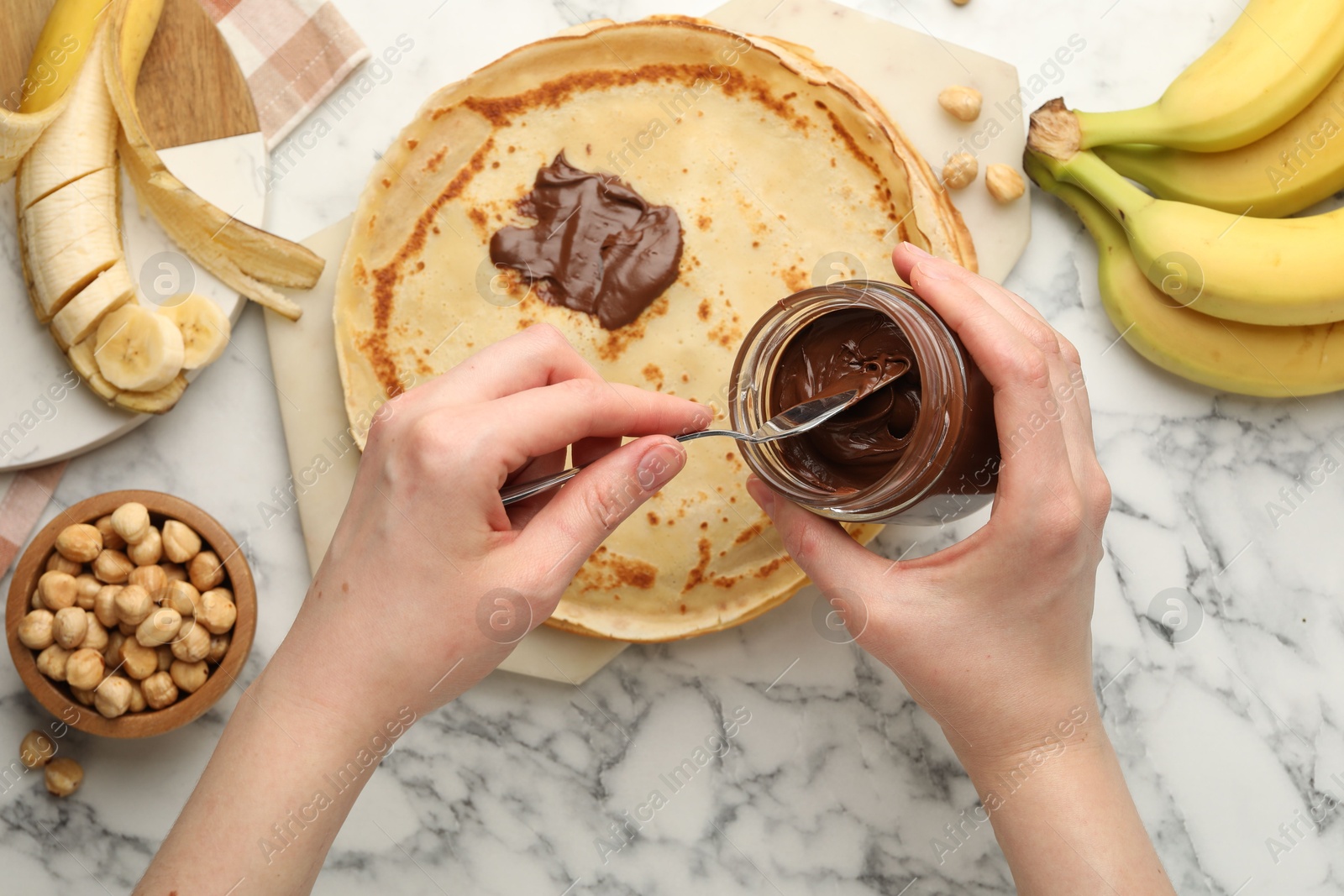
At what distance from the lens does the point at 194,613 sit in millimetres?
1587

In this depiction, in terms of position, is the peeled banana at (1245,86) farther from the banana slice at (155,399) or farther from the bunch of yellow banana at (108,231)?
the banana slice at (155,399)

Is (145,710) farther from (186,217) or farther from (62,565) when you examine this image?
(186,217)

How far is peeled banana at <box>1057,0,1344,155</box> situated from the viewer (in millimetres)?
1582

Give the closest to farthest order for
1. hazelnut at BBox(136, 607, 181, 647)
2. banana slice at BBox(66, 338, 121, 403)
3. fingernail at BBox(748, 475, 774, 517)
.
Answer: fingernail at BBox(748, 475, 774, 517) → hazelnut at BBox(136, 607, 181, 647) → banana slice at BBox(66, 338, 121, 403)

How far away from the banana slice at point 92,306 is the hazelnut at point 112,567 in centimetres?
39

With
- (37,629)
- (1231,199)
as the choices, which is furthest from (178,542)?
(1231,199)

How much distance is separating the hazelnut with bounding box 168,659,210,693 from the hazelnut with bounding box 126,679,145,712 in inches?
2.2

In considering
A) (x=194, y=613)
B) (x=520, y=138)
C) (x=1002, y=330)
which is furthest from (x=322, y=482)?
(x=1002, y=330)

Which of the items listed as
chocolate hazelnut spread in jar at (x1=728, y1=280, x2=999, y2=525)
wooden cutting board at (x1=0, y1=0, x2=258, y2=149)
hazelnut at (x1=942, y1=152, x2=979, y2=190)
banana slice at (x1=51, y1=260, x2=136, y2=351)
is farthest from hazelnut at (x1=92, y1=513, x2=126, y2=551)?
hazelnut at (x1=942, y1=152, x2=979, y2=190)

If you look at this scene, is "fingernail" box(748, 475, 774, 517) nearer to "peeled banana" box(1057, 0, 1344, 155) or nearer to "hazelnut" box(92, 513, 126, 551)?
"peeled banana" box(1057, 0, 1344, 155)

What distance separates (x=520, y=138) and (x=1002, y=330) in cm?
95

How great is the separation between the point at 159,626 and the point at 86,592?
6.6 inches

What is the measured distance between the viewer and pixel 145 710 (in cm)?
161

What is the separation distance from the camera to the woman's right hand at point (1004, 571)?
1.15 metres
